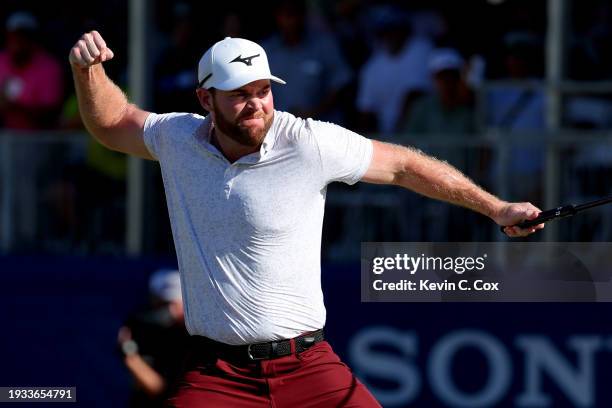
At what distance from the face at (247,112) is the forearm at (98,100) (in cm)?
58

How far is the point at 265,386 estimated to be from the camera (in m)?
5.59

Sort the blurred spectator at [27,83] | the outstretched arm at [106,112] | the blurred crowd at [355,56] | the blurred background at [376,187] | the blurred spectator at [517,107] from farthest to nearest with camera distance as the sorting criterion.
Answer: the blurred spectator at [27,83], the blurred crowd at [355,56], the blurred spectator at [517,107], the blurred background at [376,187], the outstretched arm at [106,112]

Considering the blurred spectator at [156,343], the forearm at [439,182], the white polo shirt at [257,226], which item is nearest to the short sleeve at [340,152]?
the white polo shirt at [257,226]

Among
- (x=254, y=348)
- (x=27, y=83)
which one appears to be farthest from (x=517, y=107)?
(x=254, y=348)

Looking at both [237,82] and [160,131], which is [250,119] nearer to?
[237,82]

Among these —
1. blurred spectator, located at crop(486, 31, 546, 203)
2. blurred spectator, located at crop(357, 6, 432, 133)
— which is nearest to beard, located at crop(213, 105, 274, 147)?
blurred spectator, located at crop(486, 31, 546, 203)

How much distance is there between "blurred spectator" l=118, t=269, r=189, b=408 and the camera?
803 cm

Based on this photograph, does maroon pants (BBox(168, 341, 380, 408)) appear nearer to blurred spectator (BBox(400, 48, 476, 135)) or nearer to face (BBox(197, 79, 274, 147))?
face (BBox(197, 79, 274, 147))

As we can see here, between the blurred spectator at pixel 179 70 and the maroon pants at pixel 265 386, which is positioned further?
the blurred spectator at pixel 179 70

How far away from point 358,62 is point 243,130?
5.27m

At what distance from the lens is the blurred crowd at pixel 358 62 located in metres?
9.76

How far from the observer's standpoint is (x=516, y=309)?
9.38 metres

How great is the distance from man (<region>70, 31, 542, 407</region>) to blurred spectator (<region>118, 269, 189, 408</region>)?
2287 mm

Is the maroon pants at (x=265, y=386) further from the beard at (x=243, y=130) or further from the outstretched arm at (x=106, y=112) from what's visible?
the outstretched arm at (x=106, y=112)
